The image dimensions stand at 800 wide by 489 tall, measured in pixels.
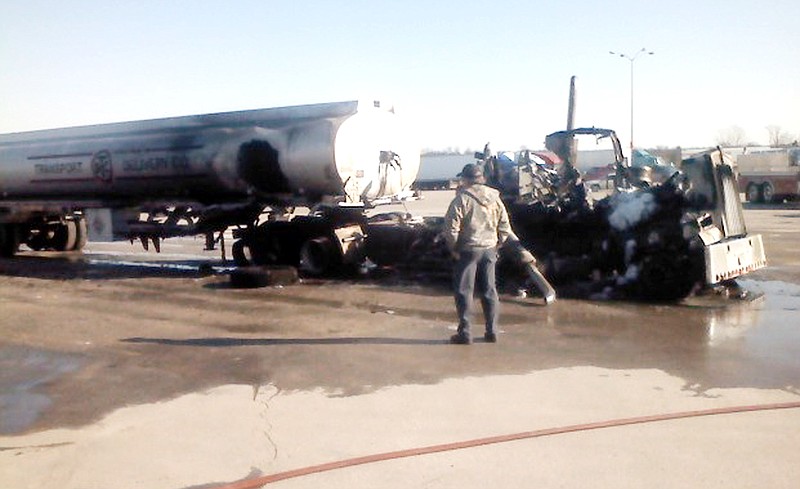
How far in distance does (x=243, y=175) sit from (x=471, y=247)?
24.7 feet

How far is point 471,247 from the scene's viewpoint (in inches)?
324

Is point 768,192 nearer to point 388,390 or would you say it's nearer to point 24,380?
point 388,390

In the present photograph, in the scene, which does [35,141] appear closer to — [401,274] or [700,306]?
[401,274]

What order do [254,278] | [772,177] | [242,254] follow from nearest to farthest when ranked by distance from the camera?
1. [254,278]
2. [242,254]
3. [772,177]

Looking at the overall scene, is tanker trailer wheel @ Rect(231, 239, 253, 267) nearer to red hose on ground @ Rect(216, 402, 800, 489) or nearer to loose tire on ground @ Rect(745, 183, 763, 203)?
red hose on ground @ Rect(216, 402, 800, 489)

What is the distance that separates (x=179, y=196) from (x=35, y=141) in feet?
14.6

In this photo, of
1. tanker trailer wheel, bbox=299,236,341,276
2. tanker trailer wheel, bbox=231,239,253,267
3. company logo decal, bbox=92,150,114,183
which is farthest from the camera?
company logo decal, bbox=92,150,114,183

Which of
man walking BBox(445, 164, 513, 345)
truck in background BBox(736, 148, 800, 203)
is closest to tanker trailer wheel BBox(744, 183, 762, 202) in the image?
truck in background BBox(736, 148, 800, 203)

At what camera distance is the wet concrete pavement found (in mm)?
4992

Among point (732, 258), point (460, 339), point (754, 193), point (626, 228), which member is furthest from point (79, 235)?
point (754, 193)

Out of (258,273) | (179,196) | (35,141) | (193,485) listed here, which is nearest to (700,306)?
(258,273)

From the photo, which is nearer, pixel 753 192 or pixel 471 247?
pixel 471 247

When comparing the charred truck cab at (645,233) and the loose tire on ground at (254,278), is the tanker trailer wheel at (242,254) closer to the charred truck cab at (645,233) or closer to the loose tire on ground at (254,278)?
the loose tire on ground at (254,278)

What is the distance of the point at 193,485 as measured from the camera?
479 centimetres
